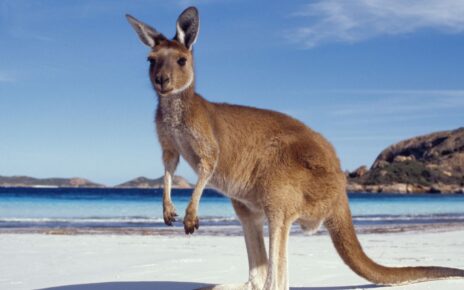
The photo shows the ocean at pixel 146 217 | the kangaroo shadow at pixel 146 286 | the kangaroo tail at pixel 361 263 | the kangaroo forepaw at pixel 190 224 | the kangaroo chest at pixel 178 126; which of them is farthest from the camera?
the ocean at pixel 146 217

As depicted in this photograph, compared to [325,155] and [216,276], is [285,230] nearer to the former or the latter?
[325,155]

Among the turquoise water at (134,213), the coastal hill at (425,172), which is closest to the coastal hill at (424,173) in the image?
the coastal hill at (425,172)

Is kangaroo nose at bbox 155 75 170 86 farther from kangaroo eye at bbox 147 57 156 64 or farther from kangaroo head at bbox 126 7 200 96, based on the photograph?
kangaroo eye at bbox 147 57 156 64

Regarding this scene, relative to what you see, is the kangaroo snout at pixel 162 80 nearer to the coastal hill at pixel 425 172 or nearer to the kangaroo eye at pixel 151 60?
the kangaroo eye at pixel 151 60

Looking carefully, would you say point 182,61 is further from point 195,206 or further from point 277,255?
point 277,255

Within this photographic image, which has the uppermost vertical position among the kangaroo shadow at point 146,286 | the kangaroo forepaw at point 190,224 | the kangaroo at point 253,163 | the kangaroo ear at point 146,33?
the kangaroo ear at point 146,33

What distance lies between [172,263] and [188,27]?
354cm

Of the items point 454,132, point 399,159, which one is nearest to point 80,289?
point 399,159

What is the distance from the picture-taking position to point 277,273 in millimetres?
3980

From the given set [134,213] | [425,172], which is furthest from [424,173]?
[134,213]

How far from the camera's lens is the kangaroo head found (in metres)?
3.66

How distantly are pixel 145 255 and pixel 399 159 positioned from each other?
8663 centimetres

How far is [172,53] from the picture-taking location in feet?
12.2

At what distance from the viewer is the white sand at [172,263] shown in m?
5.47
